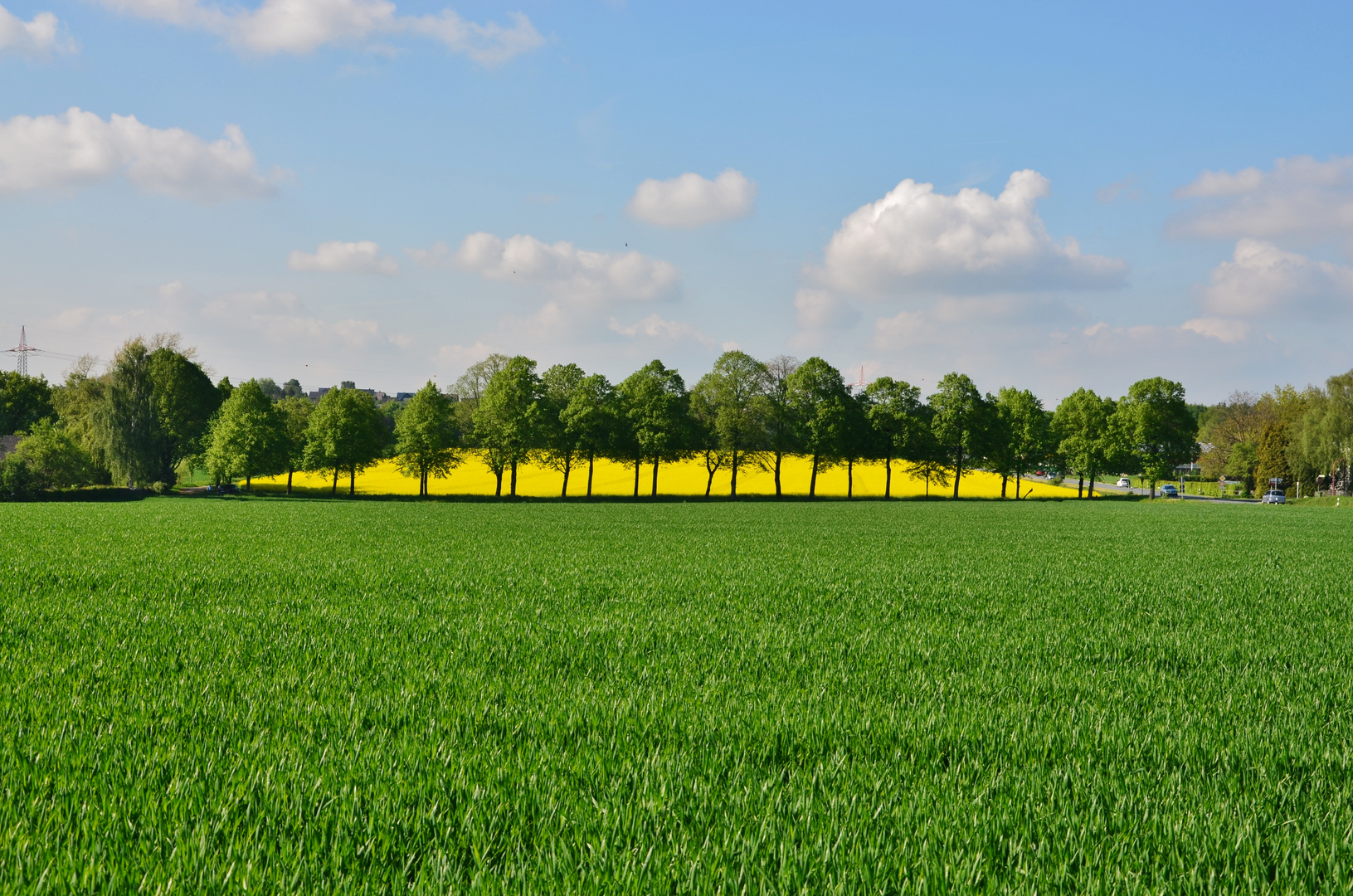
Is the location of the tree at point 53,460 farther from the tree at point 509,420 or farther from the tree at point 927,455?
the tree at point 927,455

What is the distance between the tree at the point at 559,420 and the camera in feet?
225

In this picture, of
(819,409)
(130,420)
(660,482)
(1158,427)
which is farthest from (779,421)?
→ (130,420)

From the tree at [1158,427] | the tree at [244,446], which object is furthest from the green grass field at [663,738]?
the tree at [1158,427]

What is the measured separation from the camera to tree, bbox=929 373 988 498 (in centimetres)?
7656

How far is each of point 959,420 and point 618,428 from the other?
3418 centimetres

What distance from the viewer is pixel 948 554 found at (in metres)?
22.7

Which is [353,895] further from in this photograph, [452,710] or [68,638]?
[68,638]

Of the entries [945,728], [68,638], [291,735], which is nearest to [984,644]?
[945,728]

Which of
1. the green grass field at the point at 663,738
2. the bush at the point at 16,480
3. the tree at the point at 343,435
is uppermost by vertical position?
the tree at the point at 343,435

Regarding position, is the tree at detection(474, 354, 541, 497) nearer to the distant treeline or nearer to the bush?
the distant treeline

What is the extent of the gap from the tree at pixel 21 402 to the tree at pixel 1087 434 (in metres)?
121

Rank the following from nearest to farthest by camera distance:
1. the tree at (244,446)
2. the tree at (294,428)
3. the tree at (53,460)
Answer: the tree at (53,460) → the tree at (244,446) → the tree at (294,428)

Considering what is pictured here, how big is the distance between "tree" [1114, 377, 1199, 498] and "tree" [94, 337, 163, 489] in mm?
94234

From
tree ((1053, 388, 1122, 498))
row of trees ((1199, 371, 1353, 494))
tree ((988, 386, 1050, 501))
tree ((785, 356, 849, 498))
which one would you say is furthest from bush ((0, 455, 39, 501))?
row of trees ((1199, 371, 1353, 494))
